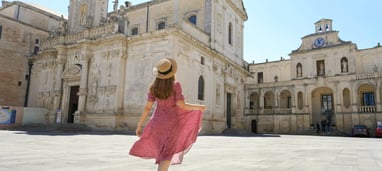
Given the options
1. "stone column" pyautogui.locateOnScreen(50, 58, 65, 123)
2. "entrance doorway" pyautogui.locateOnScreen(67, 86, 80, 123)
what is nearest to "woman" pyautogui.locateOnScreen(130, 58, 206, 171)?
"entrance doorway" pyautogui.locateOnScreen(67, 86, 80, 123)

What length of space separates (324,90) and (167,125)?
37.3 metres

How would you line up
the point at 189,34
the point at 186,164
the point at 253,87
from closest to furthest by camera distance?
the point at 186,164, the point at 189,34, the point at 253,87

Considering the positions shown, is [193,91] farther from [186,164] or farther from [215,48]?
[186,164]

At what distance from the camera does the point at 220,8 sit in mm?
26500

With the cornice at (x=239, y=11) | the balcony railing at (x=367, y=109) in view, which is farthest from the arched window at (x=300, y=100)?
the cornice at (x=239, y=11)

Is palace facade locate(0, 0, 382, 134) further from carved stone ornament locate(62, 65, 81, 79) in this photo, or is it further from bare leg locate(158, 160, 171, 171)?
bare leg locate(158, 160, 171, 171)

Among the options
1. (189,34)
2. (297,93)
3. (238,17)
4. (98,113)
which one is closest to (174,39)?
(189,34)

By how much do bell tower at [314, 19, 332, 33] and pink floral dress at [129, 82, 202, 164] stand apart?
37935 mm

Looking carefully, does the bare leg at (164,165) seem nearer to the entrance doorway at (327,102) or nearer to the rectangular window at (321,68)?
the entrance doorway at (327,102)

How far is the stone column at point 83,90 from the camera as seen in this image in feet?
75.0

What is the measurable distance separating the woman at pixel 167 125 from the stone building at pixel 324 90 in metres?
33.6

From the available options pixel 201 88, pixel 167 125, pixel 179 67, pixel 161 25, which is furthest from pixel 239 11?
pixel 167 125

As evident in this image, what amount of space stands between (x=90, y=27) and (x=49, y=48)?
5638 millimetres

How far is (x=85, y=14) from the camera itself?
27672 mm
